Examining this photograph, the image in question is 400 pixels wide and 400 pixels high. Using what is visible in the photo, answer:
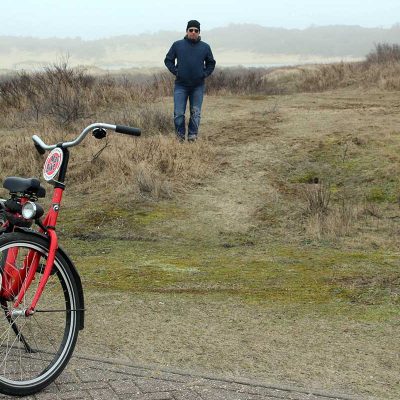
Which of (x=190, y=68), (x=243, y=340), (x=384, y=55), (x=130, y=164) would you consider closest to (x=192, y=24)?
(x=190, y=68)

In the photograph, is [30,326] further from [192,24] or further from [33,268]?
[192,24]

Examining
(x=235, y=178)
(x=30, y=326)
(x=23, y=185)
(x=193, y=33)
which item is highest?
(x=193, y=33)

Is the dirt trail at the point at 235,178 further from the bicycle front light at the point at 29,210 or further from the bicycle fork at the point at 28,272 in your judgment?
the bicycle front light at the point at 29,210

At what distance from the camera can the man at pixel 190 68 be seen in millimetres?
12641

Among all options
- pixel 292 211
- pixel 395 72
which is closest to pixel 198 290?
pixel 292 211

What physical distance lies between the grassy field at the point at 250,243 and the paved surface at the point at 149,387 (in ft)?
0.67

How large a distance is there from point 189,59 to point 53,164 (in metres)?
8.48

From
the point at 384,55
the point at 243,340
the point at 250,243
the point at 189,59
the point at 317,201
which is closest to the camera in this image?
the point at 243,340

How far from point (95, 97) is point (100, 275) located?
11.0m

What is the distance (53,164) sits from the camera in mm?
4395

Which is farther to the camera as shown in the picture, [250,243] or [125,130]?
[250,243]

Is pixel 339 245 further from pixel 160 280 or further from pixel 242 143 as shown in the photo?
pixel 242 143

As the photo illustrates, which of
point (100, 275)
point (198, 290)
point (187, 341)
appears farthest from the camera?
point (100, 275)

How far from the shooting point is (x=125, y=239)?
9.00 metres
